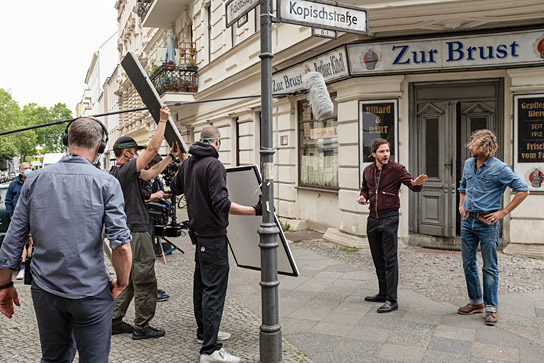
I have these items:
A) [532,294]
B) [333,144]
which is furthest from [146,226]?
[333,144]

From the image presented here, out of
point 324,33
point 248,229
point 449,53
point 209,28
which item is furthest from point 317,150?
point 209,28

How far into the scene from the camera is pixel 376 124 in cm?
939

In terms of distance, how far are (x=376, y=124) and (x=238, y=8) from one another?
17.8ft

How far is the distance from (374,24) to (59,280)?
745cm

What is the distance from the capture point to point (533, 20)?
8.20 metres

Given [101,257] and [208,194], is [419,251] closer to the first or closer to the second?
[208,194]

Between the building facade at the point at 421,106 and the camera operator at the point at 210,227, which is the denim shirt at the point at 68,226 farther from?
the building facade at the point at 421,106

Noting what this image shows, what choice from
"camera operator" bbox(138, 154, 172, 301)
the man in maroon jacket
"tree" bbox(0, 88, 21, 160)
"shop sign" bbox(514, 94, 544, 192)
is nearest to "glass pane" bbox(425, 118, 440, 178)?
"shop sign" bbox(514, 94, 544, 192)

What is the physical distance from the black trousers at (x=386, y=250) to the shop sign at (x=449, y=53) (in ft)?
13.5

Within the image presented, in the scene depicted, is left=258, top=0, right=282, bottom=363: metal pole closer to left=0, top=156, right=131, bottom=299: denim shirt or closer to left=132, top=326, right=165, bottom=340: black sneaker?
left=132, top=326, right=165, bottom=340: black sneaker

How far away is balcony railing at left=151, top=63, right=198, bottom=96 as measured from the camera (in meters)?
19.0

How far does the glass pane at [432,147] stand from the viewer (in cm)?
939

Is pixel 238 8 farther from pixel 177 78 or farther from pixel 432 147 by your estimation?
pixel 177 78

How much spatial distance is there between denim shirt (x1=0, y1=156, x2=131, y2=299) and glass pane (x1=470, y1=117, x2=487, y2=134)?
303 inches
